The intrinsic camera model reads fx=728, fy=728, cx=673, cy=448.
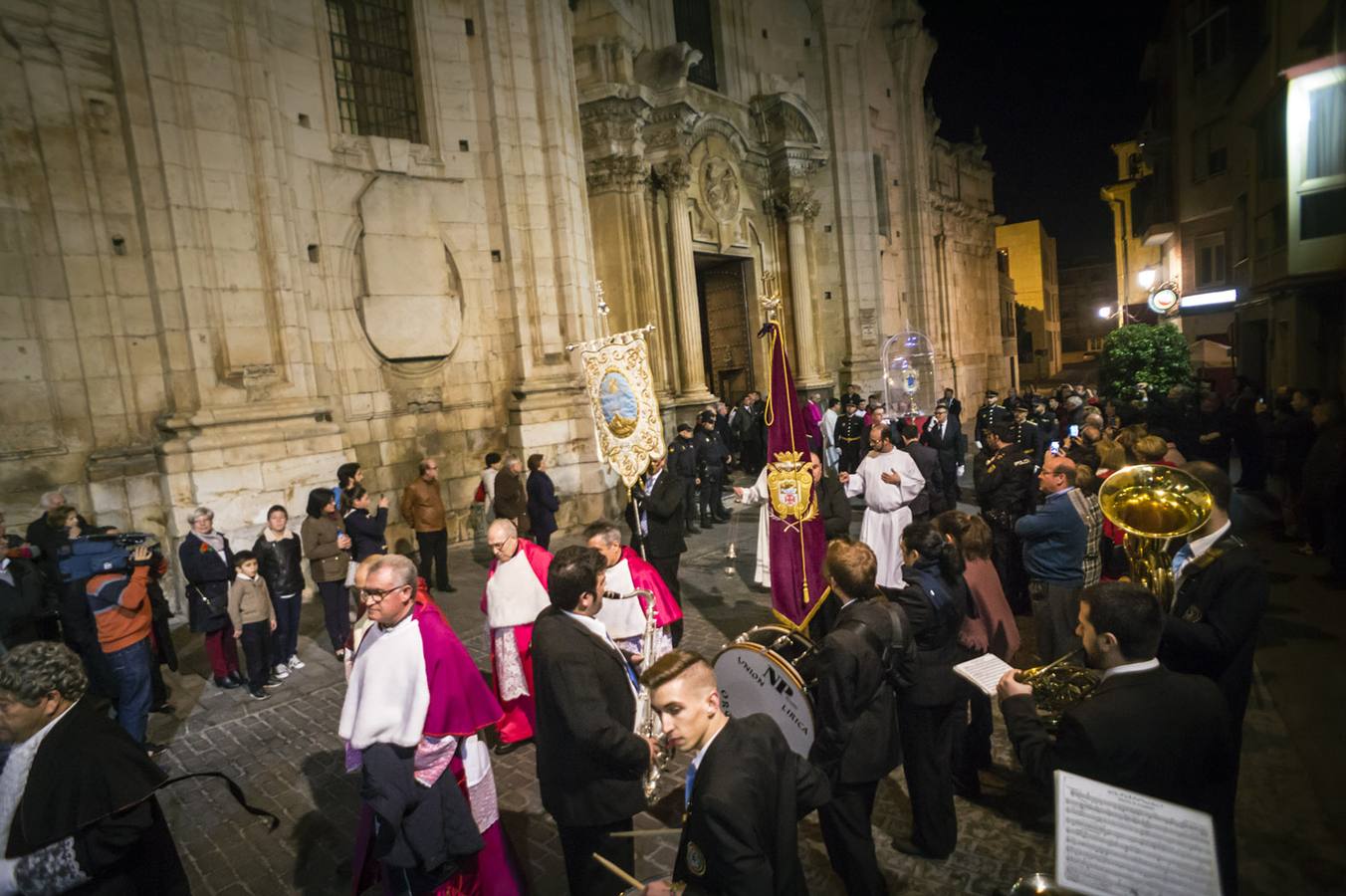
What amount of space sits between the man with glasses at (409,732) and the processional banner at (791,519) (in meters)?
3.62

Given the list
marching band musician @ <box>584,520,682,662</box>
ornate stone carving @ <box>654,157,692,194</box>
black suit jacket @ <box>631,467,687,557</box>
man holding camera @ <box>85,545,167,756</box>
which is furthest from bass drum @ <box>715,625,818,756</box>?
ornate stone carving @ <box>654,157,692,194</box>

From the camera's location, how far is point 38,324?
30.0 feet

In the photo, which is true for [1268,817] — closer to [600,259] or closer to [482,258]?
[482,258]

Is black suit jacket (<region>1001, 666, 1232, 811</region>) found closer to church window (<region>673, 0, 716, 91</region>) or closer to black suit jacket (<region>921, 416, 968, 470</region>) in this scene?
black suit jacket (<region>921, 416, 968, 470</region>)

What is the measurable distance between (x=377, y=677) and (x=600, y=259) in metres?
15.0

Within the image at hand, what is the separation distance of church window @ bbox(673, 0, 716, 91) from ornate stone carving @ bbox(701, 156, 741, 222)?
2211 mm

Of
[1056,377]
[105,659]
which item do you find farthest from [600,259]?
[1056,377]

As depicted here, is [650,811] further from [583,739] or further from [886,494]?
[886,494]

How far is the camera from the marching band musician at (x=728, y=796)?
2166 millimetres

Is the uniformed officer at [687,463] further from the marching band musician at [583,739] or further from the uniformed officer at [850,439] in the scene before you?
the marching band musician at [583,739]

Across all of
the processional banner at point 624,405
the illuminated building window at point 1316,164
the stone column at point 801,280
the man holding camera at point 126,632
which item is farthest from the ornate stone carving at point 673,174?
the man holding camera at point 126,632

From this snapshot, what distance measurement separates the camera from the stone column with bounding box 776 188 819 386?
21.7m

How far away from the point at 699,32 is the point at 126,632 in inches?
770

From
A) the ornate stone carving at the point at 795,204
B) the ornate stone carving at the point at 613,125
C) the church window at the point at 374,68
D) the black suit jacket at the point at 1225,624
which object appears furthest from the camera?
the ornate stone carving at the point at 795,204
